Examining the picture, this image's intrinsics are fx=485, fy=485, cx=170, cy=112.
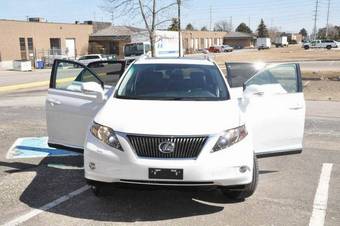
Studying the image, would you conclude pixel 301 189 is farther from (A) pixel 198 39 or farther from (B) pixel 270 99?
(A) pixel 198 39

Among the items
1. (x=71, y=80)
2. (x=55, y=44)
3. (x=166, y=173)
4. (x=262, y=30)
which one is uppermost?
(x=71, y=80)

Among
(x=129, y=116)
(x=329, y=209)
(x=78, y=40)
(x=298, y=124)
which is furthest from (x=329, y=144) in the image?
(x=78, y=40)

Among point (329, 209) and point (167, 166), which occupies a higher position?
point (167, 166)

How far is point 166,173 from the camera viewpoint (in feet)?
14.8

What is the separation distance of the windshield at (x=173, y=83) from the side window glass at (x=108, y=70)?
3.73ft

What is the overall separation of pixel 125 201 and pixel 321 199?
85.1 inches

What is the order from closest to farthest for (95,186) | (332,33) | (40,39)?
(95,186) → (40,39) → (332,33)

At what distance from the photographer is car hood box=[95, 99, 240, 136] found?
462 cm

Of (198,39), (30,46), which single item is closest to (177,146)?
(30,46)

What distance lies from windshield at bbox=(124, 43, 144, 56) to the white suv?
3380 cm

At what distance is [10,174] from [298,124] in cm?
382

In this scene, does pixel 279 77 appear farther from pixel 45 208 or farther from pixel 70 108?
pixel 45 208

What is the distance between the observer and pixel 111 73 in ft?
26.7

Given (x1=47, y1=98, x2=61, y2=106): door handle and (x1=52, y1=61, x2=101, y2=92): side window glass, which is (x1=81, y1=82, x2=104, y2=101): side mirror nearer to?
(x1=52, y1=61, x2=101, y2=92): side window glass
